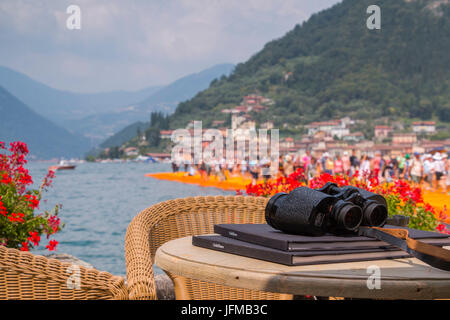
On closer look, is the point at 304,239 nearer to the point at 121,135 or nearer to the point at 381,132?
the point at 381,132

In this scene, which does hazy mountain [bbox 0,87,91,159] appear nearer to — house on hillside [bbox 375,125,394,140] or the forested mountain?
the forested mountain

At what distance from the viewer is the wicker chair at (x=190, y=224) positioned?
73.9 inches

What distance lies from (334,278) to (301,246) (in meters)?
0.12

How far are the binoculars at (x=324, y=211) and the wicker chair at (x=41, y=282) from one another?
432 mm

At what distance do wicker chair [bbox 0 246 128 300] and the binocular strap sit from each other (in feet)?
2.08

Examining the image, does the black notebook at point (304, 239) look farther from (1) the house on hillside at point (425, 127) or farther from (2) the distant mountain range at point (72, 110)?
(2) the distant mountain range at point (72, 110)

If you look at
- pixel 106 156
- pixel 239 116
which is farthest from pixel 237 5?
pixel 239 116

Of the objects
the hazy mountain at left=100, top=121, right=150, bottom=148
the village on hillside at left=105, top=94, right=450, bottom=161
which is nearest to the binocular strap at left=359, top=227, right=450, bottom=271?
the village on hillside at left=105, top=94, right=450, bottom=161

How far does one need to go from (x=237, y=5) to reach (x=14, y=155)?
15982 cm

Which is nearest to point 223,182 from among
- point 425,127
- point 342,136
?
point 342,136

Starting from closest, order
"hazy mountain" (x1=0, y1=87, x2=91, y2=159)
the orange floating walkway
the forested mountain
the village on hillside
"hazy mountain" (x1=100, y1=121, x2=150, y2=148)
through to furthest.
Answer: the orange floating walkway
the village on hillside
the forested mountain
"hazy mountain" (x1=0, y1=87, x2=91, y2=159)
"hazy mountain" (x1=100, y1=121, x2=150, y2=148)

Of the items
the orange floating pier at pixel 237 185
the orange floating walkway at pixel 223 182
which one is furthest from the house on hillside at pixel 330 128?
the orange floating walkway at pixel 223 182

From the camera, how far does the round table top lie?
104 centimetres

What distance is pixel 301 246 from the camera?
3.75 feet
